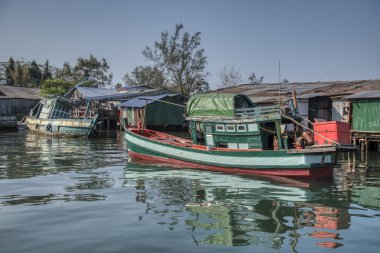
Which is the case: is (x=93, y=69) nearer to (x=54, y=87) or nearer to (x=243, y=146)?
(x=54, y=87)

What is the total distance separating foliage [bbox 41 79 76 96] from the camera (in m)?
50.1

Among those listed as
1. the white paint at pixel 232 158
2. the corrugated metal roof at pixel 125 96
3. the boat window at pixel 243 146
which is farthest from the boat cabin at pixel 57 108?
the boat window at pixel 243 146

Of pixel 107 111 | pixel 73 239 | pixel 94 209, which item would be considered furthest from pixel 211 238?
pixel 107 111

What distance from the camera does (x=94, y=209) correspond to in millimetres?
10438

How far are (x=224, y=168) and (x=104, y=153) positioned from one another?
30.8 ft

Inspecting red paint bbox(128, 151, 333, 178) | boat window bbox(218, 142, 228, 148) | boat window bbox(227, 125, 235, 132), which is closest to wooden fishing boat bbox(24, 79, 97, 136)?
red paint bbox(128, 151, 333, 178)

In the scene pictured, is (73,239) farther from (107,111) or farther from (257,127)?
(107,111)

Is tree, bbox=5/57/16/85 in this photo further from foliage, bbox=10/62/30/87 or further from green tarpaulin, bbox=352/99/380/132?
green tarpaulin, bbox=352/99/380/132

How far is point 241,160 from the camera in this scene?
16.1m

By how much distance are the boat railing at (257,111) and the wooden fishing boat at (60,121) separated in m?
19.3

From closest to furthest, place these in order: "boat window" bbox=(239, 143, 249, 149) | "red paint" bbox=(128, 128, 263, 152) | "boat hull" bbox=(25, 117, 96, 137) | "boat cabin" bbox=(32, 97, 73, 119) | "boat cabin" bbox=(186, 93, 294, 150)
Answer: "boat cabin" bbox=(186, 93, 294, 150)
"boat window" bbox=(239, 143, 249, 149)
"red paint" bbox=(128, 128, 263, 152)
"boat hull" bbox=(25, 117, 96, 137)
"boat cabin" bbox=(32, 97, 73, 119)

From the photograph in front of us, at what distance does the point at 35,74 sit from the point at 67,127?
37.6 meters

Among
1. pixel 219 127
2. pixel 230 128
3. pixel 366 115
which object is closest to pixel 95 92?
pixel 366 115

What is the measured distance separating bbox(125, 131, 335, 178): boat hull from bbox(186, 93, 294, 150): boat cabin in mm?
844
